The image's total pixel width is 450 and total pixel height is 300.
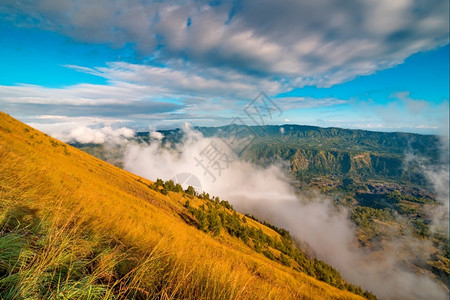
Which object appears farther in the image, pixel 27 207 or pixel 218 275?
pixel 27 207

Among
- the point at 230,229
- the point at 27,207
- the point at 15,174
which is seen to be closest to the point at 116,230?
the point at 27,207

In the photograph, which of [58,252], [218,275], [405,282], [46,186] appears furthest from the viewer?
[405,282]

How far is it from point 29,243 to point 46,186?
5819mm

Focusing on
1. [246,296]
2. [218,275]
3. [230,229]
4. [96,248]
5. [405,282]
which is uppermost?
[96,248]

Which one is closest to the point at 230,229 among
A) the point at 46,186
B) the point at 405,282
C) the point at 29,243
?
the point at 46,186

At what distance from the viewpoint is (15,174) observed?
6.62 meters

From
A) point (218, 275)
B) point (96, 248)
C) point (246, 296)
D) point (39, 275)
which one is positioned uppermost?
point (39, 275)

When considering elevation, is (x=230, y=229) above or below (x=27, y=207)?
below

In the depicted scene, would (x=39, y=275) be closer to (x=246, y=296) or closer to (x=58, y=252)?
(x=58, y=252)

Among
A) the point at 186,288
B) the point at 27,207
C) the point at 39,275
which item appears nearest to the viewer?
the point at 39,275

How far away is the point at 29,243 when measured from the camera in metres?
3.27

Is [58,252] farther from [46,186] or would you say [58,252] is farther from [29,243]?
[46,186]

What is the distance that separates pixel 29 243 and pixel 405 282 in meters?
310

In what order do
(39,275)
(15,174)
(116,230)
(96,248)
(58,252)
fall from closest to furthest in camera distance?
(39,275) < (58,252) < (96,248) < (116,230) < (15,174)
